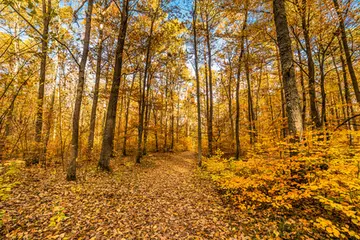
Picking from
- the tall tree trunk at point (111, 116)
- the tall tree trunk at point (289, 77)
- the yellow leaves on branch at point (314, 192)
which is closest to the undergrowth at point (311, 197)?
the yellow leaves on branch at point (314, 192)

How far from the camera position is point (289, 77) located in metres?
4.38

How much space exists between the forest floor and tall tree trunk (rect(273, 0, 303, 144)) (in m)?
2.88

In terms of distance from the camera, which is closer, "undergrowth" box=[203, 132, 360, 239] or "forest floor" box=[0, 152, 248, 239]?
"undergrowth" box=[203, 132, 360, 239]

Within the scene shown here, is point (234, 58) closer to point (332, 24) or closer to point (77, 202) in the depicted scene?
point (332, 24)

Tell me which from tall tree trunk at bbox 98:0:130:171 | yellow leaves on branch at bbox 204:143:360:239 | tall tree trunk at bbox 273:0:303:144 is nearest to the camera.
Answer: yellow leaves on branch at bbox 204:143:360:239

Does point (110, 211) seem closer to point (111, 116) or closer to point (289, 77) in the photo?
point (111, 116)

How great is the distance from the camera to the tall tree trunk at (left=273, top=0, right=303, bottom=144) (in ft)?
13.8

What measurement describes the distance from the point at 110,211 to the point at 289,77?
6.10 m

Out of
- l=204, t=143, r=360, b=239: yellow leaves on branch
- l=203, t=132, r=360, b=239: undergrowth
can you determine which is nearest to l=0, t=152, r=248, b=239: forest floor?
l=203, t=132, r=360, b=239: undergrowth

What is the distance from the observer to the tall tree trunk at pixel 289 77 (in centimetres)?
420

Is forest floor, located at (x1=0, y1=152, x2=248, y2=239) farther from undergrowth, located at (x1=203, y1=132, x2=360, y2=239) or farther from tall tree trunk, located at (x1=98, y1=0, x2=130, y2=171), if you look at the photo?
tall tree trunk, located at (x1=98, y1=0, x2=130, y2=171)

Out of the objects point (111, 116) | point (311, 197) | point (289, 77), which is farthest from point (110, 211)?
point (289, 77)

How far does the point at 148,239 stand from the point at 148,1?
12306 mm

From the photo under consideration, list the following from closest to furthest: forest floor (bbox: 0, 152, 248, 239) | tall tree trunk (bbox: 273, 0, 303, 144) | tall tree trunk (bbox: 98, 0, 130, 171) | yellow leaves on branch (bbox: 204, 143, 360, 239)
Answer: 1. yellow leaves on branch (bbox: 204, 143, 360, 239)
2. forest floor (bbox: 0, 152, 248, 239)
3. tall tree trunk (bbox: 273, 0, 303, 144)
4. tall tree trunk (bbox: 98, 0, 130, 171)
